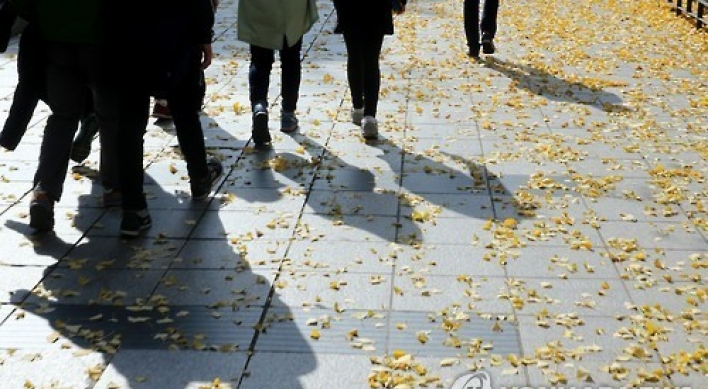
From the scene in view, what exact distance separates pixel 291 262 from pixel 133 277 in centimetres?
87

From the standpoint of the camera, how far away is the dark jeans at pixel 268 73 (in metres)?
8.45

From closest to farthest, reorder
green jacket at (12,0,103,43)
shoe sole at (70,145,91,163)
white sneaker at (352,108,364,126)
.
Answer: green jacket at (12,0,103,43) < shoe sole at (70,145,91,163) < white sneaker at (352,108,364,126)

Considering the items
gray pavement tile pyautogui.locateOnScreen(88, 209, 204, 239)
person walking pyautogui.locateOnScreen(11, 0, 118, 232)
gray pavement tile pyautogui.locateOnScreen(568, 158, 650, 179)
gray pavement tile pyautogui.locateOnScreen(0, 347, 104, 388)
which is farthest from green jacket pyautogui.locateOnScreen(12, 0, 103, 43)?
gray pavement tile pyautogui.locateOnScreen(568, 158, 650, 179)

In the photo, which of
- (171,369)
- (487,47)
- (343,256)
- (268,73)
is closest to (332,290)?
(343,256)

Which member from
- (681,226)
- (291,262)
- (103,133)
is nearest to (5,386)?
(291,262)

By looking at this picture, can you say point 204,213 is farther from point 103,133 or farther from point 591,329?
point 591,329

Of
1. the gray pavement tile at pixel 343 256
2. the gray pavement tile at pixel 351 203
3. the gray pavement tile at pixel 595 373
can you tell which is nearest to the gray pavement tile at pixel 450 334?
the gray pavement tile at pixel 595 373

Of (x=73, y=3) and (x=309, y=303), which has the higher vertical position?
(x=73, y=3)

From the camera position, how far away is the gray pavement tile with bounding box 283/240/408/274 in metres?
5.80

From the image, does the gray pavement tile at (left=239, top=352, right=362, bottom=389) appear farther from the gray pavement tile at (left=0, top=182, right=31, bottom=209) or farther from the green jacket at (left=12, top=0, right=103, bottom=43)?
the gray pavement tile at (left=0, top=182, right=31, bottom=209)

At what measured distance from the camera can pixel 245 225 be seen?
652cm

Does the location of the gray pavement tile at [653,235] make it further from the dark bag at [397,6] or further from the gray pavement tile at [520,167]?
the dark bag at [397,6]

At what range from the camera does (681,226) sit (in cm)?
648

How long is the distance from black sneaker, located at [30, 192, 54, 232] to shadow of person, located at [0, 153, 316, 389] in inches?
8.5
